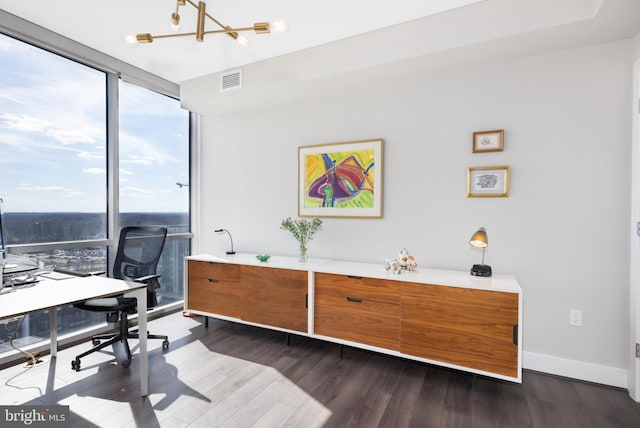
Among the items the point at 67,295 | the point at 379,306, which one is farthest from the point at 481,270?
the point at 67,295

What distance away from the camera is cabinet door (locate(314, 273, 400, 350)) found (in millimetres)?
2486

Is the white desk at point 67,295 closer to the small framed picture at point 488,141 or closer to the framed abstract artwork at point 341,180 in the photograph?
the framed abstract artwork at point 341,180

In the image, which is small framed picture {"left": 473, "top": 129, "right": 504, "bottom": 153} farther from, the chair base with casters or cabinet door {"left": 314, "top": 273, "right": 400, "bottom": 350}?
the chair base with casters

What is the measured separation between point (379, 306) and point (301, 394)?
84cm

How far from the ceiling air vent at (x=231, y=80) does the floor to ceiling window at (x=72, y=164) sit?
97cm

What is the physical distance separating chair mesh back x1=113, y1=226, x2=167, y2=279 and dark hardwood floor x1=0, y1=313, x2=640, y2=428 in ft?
2.31

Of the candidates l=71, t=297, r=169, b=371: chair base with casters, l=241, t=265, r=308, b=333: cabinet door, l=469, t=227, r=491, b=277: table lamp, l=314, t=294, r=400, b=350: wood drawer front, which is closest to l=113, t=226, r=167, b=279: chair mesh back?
l=71, t=297, r=169, b=371: chair base with casters

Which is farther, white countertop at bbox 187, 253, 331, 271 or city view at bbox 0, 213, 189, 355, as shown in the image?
white countertop at bbox 187, 253, 331, 271

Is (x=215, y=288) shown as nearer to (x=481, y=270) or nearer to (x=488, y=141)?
(x=481, y=270)

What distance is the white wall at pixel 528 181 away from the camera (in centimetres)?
230

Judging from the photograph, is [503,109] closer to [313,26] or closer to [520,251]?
[520,251]

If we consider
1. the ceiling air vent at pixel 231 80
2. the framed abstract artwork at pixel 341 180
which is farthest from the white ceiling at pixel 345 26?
the framed abstract artwork at pixel 341 180

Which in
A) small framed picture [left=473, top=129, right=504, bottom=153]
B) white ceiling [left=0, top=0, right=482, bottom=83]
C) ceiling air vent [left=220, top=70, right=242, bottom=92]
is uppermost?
white ceiling [left=0, top=0, right=482, bottom=83]

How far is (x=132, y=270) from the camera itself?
9.45 feet
